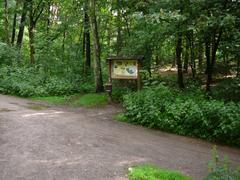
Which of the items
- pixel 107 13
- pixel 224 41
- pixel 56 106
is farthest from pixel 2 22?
pixel 224 41

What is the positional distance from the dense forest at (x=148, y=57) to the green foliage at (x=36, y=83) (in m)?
0.05

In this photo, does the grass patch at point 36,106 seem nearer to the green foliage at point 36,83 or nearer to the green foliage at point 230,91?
the green foliage at point 36,83

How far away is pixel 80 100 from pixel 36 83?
148 inches

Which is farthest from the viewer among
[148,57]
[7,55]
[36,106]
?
[7,55]

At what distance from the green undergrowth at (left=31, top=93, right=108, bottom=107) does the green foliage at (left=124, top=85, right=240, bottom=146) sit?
2.89 meters

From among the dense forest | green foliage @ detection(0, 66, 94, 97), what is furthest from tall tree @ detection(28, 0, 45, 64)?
green foliage @ detection(0, 66, 94, 97)

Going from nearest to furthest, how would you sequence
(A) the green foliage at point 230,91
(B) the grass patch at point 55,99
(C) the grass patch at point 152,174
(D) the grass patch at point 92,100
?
(C) the grass patch at point 152,174, (A) the green foliage at point 230,91, (D) the grass patch at point 92,100, (B) the grass patch at point 55,99

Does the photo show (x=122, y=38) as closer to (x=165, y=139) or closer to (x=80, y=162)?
(x=165, y=139)

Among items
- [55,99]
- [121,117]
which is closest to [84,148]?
[121,117]

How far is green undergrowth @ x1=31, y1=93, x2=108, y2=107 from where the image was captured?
1514 cm

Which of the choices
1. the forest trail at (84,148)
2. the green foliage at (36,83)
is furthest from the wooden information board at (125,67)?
the green foliage at (36,83)

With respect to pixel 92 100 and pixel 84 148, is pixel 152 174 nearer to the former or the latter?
pixel 84 148

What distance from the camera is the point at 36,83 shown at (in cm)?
1839

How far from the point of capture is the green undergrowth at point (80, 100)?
15.1 metres
